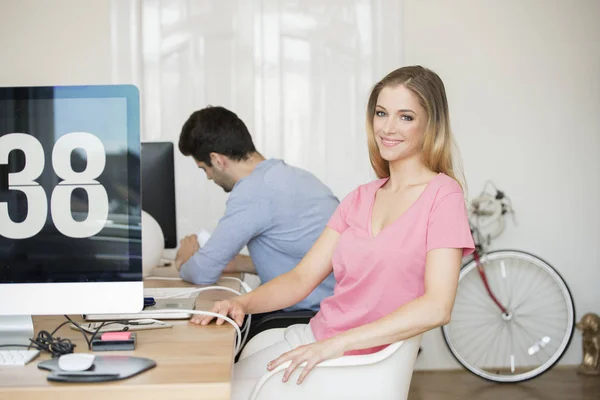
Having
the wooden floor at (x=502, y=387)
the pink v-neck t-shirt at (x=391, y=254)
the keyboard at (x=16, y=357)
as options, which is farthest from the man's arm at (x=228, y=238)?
the wooden floor at (x=502, y=387)

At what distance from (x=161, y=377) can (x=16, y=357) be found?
299 millimetres

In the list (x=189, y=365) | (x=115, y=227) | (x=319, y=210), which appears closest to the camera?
(x=189, y=365)

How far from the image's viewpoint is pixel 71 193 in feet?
5.11

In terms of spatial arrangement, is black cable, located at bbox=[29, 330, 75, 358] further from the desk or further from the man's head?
the man's head

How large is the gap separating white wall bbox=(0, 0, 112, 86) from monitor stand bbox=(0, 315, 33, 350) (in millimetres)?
2733

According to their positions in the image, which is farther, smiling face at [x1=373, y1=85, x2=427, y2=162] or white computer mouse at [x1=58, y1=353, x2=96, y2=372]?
smiling face at [x1=373, y1=85, x2=427, y2=162]

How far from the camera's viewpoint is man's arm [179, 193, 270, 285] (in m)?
2.53

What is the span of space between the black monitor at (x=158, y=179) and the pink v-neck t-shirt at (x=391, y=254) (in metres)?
0.94

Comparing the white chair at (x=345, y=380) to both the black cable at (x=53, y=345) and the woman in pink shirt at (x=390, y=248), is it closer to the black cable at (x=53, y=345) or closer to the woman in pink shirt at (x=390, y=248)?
the woman in pink shirt at (x=390, y=248)

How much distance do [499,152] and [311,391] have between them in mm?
2893

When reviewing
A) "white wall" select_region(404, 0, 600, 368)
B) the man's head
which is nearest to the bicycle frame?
"white wall" select_region(404, 0, 600, 368)

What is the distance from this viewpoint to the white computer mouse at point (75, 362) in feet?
4.25

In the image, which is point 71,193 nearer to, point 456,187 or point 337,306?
point 337,306

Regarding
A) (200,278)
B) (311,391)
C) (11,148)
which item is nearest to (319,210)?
(200,278)
